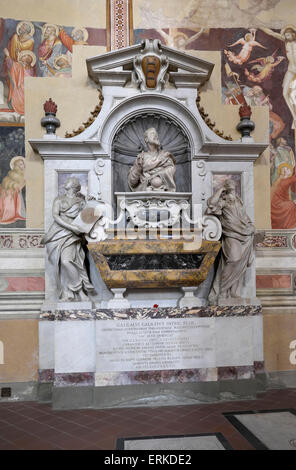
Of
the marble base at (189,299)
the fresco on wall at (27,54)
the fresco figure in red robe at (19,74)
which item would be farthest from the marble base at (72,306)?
the fresco figure in red robe at (19,74)

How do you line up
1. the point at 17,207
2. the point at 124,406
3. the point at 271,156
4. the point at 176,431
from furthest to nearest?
the point at 271,156, the point at 17,207, the point at 124,406, the point at 176,431

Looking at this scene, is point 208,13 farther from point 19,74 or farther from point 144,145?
point 19,74

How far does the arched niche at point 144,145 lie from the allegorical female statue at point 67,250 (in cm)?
89

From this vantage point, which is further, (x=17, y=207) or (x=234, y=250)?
(x=17, y=207)

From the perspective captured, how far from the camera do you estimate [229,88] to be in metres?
5.61

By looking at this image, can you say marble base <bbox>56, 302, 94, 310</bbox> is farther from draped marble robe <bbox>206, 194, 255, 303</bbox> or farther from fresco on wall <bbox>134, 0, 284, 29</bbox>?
fresco on wall <bbox>134, 0, 284, 29</bbox>

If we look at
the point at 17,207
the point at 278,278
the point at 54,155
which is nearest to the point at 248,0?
the point at 54,155

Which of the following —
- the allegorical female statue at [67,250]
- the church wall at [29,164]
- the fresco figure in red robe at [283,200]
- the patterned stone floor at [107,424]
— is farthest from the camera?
the fresco figure in red robe at [283,200]

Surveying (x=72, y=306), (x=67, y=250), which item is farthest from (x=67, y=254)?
(x=72, y=306)

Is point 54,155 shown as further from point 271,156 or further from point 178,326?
point 271,156

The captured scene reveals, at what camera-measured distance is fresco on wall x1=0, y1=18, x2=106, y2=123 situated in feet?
17.2

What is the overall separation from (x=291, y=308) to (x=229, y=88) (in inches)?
133

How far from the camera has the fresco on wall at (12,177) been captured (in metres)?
5.11

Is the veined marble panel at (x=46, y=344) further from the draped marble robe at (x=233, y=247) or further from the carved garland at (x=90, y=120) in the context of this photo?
the carved garland at (x=90, y=120)
